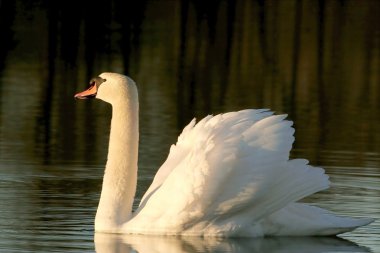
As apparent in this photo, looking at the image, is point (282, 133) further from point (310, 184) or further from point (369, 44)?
point (369, 44)

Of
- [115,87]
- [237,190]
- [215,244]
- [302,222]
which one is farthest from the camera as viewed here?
[115,87]

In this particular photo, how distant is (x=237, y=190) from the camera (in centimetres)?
1236

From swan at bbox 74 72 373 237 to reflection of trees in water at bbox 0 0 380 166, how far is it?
579 cm

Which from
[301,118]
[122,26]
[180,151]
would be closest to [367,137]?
[301,118]

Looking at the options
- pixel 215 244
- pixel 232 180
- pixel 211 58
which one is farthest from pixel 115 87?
pixel 211 58

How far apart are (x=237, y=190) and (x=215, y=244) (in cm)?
52

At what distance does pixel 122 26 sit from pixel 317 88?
17.5m

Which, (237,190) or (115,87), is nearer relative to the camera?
(237,190)

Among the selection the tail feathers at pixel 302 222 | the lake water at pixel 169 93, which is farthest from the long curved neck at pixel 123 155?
the tail feathers at pixel 302 222

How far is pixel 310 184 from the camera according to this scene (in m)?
12.4

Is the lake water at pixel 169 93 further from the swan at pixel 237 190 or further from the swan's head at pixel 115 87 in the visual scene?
the swan's head at pixel 115 87

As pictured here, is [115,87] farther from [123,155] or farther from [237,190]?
[237,190]

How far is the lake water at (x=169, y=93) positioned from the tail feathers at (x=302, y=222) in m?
0.14

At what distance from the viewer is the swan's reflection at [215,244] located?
1187cm
